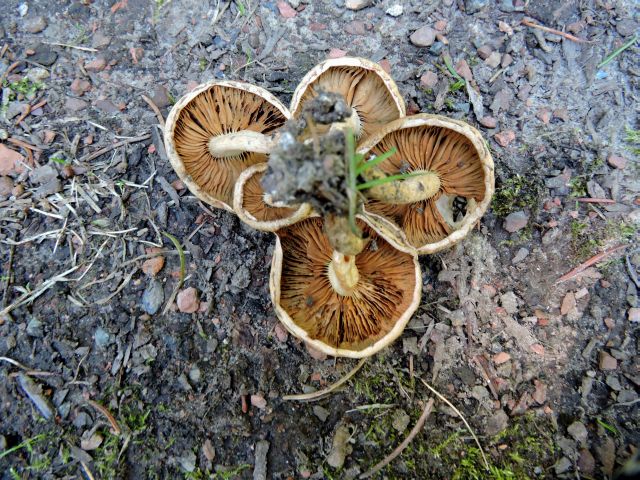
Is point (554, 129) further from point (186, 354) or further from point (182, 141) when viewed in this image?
point (186, 354)

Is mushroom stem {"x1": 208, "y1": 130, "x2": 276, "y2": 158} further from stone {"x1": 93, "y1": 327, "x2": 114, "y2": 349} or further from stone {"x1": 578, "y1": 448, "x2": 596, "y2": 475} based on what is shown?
stone {"x1": 578, "y1": 448, "x2": 596, "y2": 475}

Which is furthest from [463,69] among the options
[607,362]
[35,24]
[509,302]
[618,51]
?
[35,24]

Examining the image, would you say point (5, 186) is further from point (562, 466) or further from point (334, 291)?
point (562, 466)

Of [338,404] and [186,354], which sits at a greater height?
[186,354]

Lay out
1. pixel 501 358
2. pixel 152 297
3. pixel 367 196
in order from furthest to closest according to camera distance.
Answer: pixel 152 297
pixel 501 358
pixel 367 196

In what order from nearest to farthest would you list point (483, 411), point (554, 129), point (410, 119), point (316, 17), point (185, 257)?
point (410, 119)
point (483, 411)
point (185, 257)
point (554, 129)
point (316, 17)

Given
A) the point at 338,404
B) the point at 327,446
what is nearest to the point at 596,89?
the point at 338,404

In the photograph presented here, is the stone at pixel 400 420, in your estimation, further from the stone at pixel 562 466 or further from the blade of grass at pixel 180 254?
the blade of grass at pixel 180 254

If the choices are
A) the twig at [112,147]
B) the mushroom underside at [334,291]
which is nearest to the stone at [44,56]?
the twig at [112,147]

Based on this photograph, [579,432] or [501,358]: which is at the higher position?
[501,358]
